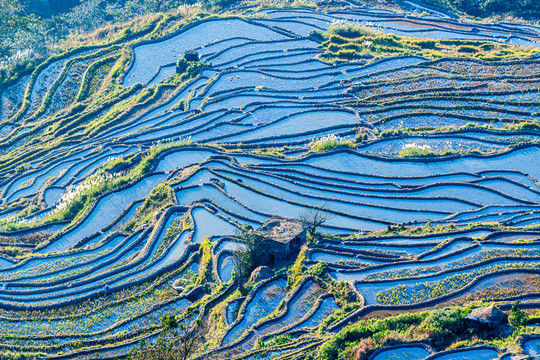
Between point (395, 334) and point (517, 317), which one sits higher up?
point (517, 317)

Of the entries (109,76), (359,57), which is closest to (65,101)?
(109,76)

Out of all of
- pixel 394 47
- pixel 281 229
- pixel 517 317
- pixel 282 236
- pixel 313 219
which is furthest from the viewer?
pixel 394 47

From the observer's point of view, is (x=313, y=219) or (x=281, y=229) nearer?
(x=281, y=229)

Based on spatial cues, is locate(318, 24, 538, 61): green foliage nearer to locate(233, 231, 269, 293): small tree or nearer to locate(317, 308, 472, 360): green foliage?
locate(233, 231, 269, 293): small tree

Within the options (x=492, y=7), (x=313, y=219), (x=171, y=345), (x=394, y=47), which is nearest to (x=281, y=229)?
(x=313, y=219)

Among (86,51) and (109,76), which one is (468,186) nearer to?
(109,76)

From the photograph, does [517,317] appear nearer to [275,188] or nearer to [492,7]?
[275,188]

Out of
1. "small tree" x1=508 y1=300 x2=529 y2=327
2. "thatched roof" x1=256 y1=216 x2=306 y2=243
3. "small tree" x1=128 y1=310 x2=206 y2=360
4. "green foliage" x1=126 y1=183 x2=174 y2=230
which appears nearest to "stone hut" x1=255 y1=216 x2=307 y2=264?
"thatched roof" x1=256 y1=216 x2=306 y2=243

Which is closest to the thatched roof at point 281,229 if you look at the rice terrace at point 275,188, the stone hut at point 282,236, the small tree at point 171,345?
the stone hut at point 282,236
